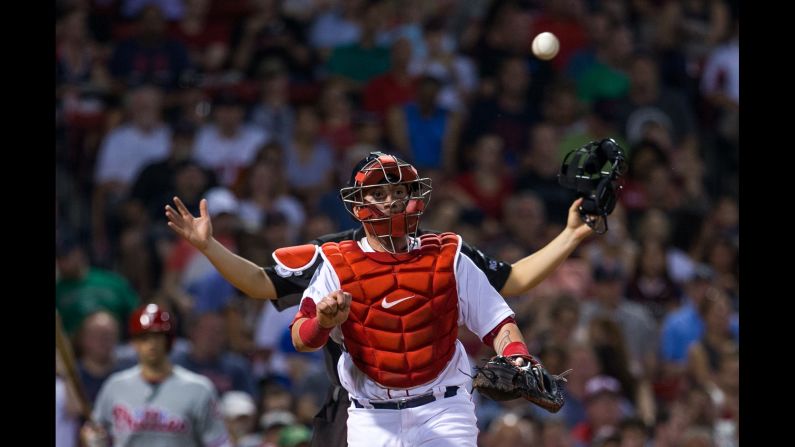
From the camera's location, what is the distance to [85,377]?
34.8 ft

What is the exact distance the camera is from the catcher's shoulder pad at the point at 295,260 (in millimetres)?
7012

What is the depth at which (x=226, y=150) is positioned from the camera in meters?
13.4

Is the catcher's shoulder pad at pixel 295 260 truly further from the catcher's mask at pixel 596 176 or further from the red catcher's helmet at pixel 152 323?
the red catcher's helmet at pixel 152 323

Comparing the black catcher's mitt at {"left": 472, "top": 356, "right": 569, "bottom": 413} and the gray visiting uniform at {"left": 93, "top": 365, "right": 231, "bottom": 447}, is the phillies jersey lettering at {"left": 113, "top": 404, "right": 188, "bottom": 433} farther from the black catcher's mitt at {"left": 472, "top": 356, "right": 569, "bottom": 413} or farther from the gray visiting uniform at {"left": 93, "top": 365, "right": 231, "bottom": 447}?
the black catcher's mitt at {"left": 472, "top": 356, "right": 569, "bottom": 413}

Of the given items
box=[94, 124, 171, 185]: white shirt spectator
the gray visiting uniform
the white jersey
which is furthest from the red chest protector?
box=[94, 124, 171, 185]: white shirt spectator

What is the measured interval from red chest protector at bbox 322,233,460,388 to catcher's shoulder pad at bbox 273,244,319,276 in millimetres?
232

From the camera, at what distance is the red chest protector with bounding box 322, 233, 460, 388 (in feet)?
21.9

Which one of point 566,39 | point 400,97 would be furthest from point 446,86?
point 566,39

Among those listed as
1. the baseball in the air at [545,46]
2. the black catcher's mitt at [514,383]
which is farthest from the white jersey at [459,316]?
the baseball in the air at [545,46]

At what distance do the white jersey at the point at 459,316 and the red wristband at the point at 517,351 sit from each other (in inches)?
6.6

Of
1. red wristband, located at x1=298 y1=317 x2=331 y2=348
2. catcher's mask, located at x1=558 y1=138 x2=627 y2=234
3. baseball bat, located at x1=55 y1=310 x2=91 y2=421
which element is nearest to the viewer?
red wristband, located at x1=298 y1=317 x2=331 y2=348

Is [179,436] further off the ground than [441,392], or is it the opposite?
[441,392]

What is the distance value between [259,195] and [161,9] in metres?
2.44

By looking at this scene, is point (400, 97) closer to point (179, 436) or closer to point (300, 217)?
point (300, 217)
